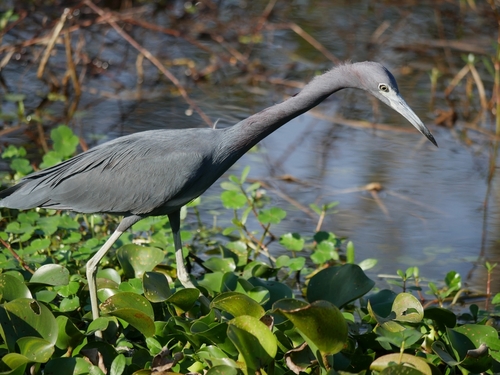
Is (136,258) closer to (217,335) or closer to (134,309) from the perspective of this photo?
(134,309)

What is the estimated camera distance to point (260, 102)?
736cm

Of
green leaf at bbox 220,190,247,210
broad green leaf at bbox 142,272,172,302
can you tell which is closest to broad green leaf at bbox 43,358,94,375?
broad green leaf at bbox 142,272,172,302

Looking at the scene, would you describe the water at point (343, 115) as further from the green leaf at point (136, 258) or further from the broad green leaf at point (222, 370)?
the broad green leaf at point (222, 370)

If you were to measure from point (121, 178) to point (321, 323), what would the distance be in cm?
134

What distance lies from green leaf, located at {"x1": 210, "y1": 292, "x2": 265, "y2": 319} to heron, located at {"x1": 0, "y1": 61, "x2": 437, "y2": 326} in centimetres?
65

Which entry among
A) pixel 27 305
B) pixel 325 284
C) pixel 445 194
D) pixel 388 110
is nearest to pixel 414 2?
pixel 388 110

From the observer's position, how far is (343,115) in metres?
7.25

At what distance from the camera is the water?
17.6 ft

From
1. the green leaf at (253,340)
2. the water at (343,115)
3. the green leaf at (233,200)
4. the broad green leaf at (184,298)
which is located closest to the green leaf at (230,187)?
the green leaf at (233,200)

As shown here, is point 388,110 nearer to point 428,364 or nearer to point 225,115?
point 225,115

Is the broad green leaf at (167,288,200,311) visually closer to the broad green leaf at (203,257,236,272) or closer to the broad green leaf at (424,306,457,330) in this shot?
the broad green leaf at (203,257,236,272)

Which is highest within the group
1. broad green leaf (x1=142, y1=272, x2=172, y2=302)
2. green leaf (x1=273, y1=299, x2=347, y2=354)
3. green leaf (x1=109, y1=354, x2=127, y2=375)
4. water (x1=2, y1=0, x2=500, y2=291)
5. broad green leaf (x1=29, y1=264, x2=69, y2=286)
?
green leaf (x1=273, y1=299, x2=347, y2=354)

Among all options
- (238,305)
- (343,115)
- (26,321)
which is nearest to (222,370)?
(238,305)

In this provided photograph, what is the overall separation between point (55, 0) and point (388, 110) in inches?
153
